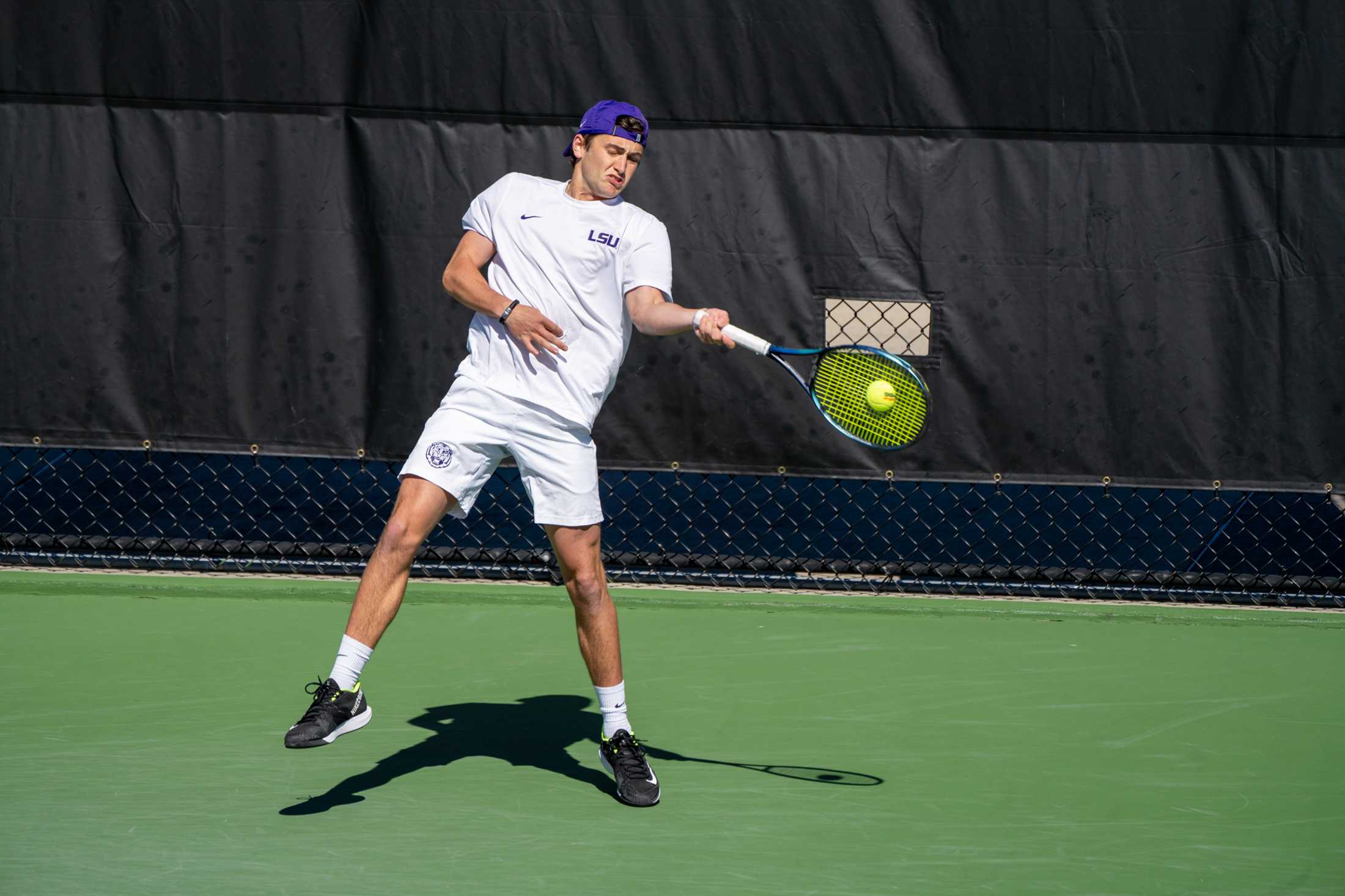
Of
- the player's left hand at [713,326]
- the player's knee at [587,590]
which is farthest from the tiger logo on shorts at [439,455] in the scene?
the player's left hand at [713,326]

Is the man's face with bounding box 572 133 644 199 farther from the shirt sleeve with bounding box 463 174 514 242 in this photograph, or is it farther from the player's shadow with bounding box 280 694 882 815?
the player's shadow with bounding box 280 694 882 815

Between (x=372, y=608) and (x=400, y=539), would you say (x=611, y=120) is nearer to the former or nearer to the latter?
(x=400, y=539)

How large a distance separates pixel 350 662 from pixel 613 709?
0.59 m

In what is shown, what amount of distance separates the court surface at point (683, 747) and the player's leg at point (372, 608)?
192 mm

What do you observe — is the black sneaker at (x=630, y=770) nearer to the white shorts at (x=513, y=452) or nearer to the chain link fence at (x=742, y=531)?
the white shorts at (x=513, y=452)

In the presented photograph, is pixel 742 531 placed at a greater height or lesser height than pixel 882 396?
lesser

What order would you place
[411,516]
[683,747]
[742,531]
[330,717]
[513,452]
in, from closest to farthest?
[330,717] → [411,516] → [513,452] → [683,747] → [742,531]

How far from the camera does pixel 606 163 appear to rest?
11.6 ft

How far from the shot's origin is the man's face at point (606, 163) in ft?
11.6

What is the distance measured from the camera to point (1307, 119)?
16.4ft

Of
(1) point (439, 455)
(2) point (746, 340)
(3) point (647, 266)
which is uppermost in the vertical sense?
(3) point (647, 266)

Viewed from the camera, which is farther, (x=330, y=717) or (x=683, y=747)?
A: (x=683, y=747)

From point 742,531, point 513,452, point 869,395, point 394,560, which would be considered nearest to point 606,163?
point 513,452

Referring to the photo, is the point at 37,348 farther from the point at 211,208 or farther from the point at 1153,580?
the point at 1153,580
